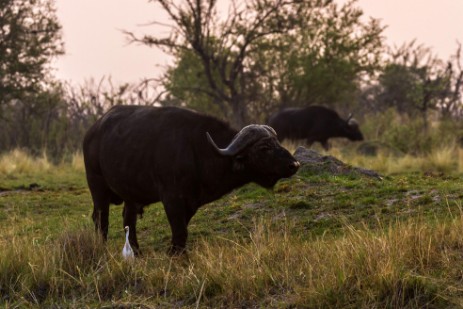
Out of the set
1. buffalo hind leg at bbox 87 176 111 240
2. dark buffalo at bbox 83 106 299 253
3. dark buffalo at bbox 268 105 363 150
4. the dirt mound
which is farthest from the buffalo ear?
Answer: dark buffalo at bbox 268 105 363 150

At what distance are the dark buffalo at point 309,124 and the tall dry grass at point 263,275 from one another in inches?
689

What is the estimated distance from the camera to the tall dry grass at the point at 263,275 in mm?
4860

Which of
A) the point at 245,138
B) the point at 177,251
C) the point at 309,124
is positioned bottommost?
the point at 177,251

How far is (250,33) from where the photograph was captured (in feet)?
84.8

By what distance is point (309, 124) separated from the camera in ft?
78.0

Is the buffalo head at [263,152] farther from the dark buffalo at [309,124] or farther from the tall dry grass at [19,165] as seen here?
the dark buffalo at [309,124]

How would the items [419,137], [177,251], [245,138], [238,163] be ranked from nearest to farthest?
[245,138]
[238,163]
[177,251]
[419,137]

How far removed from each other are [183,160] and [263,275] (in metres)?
1.78

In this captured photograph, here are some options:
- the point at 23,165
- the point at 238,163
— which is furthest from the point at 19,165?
the point at 238,163

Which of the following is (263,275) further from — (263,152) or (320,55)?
(320,55)

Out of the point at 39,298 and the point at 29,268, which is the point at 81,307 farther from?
the point at 29,268

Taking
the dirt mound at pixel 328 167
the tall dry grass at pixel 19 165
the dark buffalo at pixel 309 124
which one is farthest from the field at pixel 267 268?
the dark buffalo at pixel 309 124

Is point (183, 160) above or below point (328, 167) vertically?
above

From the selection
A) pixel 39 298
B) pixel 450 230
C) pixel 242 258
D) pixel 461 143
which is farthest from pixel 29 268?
pixel 461 143
